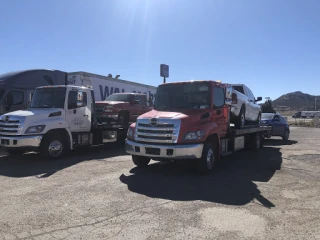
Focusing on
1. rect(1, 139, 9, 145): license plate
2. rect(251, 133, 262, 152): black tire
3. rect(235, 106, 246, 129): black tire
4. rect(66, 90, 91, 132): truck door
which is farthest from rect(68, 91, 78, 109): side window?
rect(251, 133, 262, 152): black tire

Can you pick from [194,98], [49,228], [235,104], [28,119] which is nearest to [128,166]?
[194,98]

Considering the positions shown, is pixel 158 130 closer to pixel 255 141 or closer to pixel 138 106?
pixel 255 141

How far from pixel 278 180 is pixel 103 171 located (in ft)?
14.4

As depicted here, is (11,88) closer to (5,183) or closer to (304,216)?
(5,183)

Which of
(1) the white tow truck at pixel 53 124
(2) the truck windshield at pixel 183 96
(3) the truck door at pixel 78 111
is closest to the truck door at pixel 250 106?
(2) the truck windshield at pixel 183 96

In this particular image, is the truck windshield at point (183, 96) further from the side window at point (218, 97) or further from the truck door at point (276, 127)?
the truck door at point (276, 127)

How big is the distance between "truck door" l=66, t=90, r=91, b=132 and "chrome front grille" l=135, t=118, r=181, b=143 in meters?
3.65

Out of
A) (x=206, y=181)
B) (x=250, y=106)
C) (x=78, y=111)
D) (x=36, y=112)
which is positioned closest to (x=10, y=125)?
(x=36, y=112)

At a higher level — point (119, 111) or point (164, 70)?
point (164, 70)

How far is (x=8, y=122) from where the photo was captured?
30.8ft

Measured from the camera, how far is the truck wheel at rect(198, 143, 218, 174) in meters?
7.50

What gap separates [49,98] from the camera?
10.4m

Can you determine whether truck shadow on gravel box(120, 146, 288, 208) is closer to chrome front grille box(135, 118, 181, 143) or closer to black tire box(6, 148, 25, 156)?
chrome front grille box(135, 118, 181, 143)

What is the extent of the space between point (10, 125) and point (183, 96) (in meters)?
5.32
